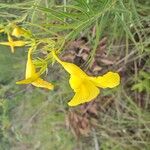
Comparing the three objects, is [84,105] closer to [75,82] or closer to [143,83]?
[143,83]

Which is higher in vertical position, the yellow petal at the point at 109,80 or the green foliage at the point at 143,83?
the yellow petal at the point at 109,80

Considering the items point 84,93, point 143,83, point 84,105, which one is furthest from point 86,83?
point 84,105

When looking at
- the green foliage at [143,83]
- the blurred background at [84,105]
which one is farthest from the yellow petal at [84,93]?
the green foliage at [143,83]

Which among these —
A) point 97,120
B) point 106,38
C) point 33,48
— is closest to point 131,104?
point 97,120

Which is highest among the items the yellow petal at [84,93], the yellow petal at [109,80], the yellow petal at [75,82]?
the yellow petal at [109,80]

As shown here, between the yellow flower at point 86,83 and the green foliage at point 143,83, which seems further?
the green foliage at point 143,83

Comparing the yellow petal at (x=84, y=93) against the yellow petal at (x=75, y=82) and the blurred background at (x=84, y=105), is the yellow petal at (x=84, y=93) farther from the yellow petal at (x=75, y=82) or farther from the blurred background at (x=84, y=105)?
the blurred background at (x=84, y=105)
